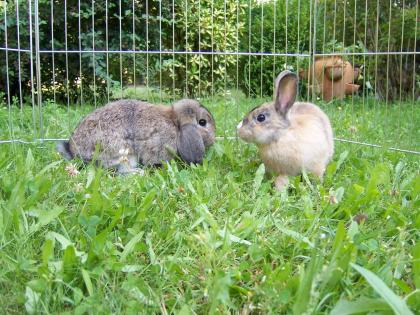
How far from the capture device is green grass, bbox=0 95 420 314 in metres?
1.25

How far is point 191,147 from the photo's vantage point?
2.83 m

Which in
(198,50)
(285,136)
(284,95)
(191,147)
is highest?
(198,50)

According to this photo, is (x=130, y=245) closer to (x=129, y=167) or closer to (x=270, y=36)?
(x=129, y=167)

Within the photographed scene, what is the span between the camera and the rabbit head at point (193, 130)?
2.83 metres

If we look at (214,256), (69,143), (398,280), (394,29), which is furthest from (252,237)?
(394,29)

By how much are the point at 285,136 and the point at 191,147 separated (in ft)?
1.89

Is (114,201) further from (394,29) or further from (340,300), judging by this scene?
(394,29)

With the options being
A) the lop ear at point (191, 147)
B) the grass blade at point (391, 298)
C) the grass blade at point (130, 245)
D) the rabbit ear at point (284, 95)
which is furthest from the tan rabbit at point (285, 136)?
the grass blade at point (391, 298)

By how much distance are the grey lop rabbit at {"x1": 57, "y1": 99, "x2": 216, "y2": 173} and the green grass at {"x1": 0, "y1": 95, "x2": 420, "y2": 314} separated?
177 millimetres

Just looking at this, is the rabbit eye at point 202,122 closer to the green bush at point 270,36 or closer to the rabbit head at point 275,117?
the rabbit head at point 275,117

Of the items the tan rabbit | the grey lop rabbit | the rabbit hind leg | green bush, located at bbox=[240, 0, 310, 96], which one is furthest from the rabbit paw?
green bush, located at bbox=[240, 0, 310, 96]

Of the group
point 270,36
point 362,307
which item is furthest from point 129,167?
point 270,36

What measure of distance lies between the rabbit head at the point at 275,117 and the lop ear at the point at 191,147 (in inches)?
13.3

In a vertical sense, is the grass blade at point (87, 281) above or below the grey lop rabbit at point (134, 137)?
below
